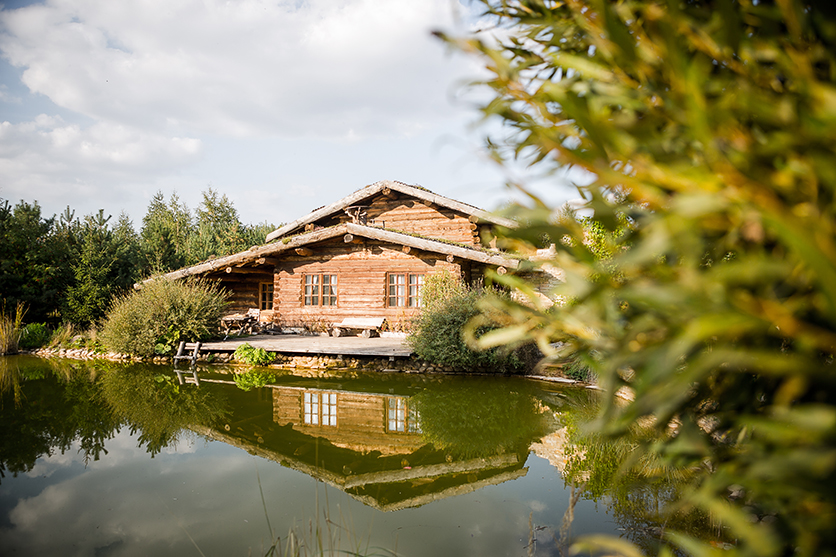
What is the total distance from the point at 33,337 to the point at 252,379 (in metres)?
10.2

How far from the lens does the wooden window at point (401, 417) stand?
649cm

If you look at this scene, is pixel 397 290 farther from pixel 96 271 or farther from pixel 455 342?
pixel 96 271

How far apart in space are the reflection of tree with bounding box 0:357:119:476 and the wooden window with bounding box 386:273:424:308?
860cm

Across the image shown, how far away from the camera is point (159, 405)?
764 centimetres

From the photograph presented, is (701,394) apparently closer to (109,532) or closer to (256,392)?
(109,532)

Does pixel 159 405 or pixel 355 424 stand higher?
pixel 159 405

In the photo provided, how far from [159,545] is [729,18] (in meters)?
4.81

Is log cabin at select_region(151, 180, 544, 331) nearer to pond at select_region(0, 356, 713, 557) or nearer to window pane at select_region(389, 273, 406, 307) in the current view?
window pane at select_region(389, 273, 406, 307)

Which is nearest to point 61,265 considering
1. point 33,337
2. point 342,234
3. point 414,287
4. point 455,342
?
point 33,337

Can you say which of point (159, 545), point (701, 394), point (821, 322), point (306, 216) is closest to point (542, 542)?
point (701, 394)

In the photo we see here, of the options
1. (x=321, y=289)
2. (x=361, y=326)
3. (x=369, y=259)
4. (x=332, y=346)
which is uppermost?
(x=369, y=259)

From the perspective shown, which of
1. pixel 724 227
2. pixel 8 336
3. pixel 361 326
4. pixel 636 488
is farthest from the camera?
pixel 361 326

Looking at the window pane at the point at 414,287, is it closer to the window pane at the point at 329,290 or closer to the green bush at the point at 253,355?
the window pane at the point at 329,290

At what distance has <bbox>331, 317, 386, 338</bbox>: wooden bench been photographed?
47.1 ft
